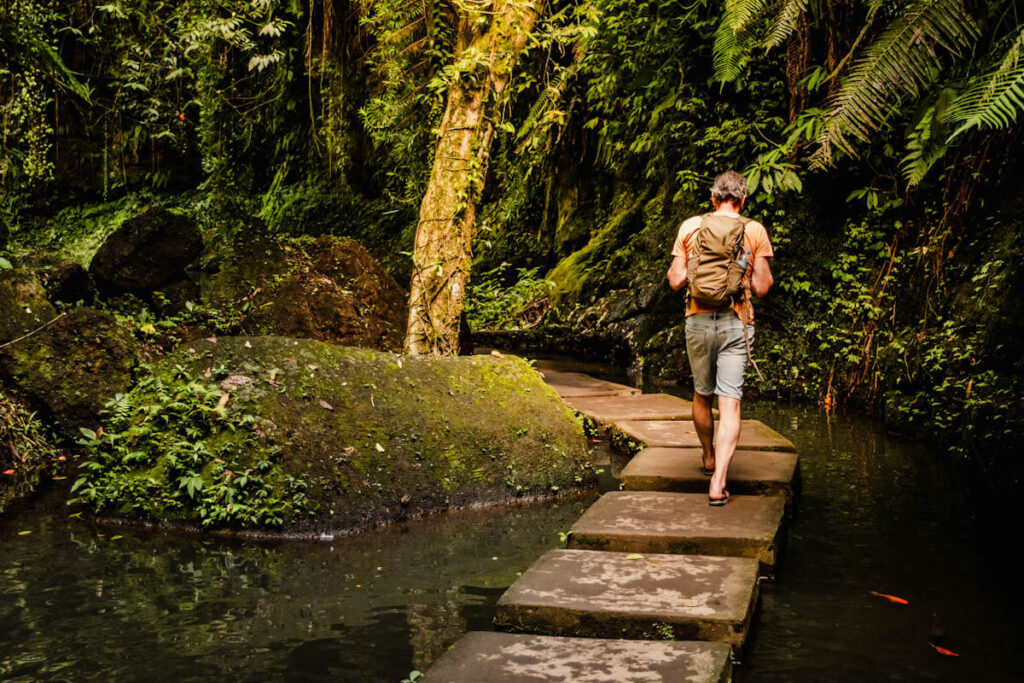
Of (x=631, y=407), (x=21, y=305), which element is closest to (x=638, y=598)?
(x=631, y=407)

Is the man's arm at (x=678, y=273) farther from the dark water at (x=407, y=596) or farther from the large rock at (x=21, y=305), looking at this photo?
the large rock at (x=21, y=305)

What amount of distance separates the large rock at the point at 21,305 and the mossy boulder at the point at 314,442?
2.04 m

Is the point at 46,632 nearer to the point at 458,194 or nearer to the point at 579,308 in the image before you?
the point at 458,194

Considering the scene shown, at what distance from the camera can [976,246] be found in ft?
24.0

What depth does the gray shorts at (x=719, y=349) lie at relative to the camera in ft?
15.0

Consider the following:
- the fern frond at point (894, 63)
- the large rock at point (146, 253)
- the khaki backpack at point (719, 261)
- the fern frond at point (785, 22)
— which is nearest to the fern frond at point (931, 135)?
the fern frond at point (894, 63)

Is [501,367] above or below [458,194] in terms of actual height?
below

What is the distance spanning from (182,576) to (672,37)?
890cm

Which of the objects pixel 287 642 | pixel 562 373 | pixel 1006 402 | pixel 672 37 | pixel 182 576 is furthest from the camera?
pixel 672 37

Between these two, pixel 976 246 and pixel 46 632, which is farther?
pixel 976 246

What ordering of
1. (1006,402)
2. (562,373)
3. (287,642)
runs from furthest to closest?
(562,373), (1006,402), (287,642)

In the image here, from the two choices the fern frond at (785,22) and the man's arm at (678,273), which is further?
the man's arm at (678,273)

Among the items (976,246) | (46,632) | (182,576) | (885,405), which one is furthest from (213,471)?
(976,246)

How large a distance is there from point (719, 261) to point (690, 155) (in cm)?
672
